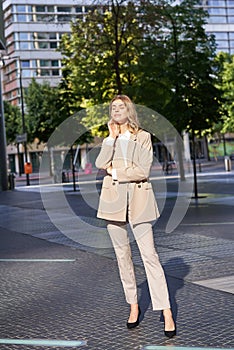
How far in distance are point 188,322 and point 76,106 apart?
26.3 metres

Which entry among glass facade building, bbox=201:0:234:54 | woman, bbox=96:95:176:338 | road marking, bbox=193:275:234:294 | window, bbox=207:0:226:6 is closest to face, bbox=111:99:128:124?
woman, bbox=96:95:176:338

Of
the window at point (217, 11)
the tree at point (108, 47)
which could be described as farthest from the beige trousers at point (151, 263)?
the window at point (217, 11)

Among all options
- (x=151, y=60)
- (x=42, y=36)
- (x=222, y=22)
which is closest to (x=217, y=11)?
(x=222, y=22)

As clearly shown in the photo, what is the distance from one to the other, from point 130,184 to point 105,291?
229 cm

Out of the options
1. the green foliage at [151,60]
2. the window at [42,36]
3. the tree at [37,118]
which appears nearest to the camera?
the green foliage at [151,60]

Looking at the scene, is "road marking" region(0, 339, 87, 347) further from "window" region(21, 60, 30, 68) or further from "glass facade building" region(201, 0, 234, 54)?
"glass facade building" region(201, 0, 234, 54)

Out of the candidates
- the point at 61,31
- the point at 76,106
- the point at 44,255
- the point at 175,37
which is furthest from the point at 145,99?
the point at 61,31

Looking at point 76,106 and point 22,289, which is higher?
point 76,106

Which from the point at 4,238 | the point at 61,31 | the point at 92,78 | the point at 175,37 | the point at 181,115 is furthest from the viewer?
the point at 61,31

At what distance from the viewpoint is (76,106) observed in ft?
102

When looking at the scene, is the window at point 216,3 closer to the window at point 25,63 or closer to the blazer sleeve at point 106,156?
the window at point 25,63

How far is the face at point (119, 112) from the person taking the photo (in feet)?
17.0

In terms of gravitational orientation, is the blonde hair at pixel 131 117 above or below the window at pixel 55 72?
below

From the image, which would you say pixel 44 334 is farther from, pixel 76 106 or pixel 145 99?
pixel 76 106
